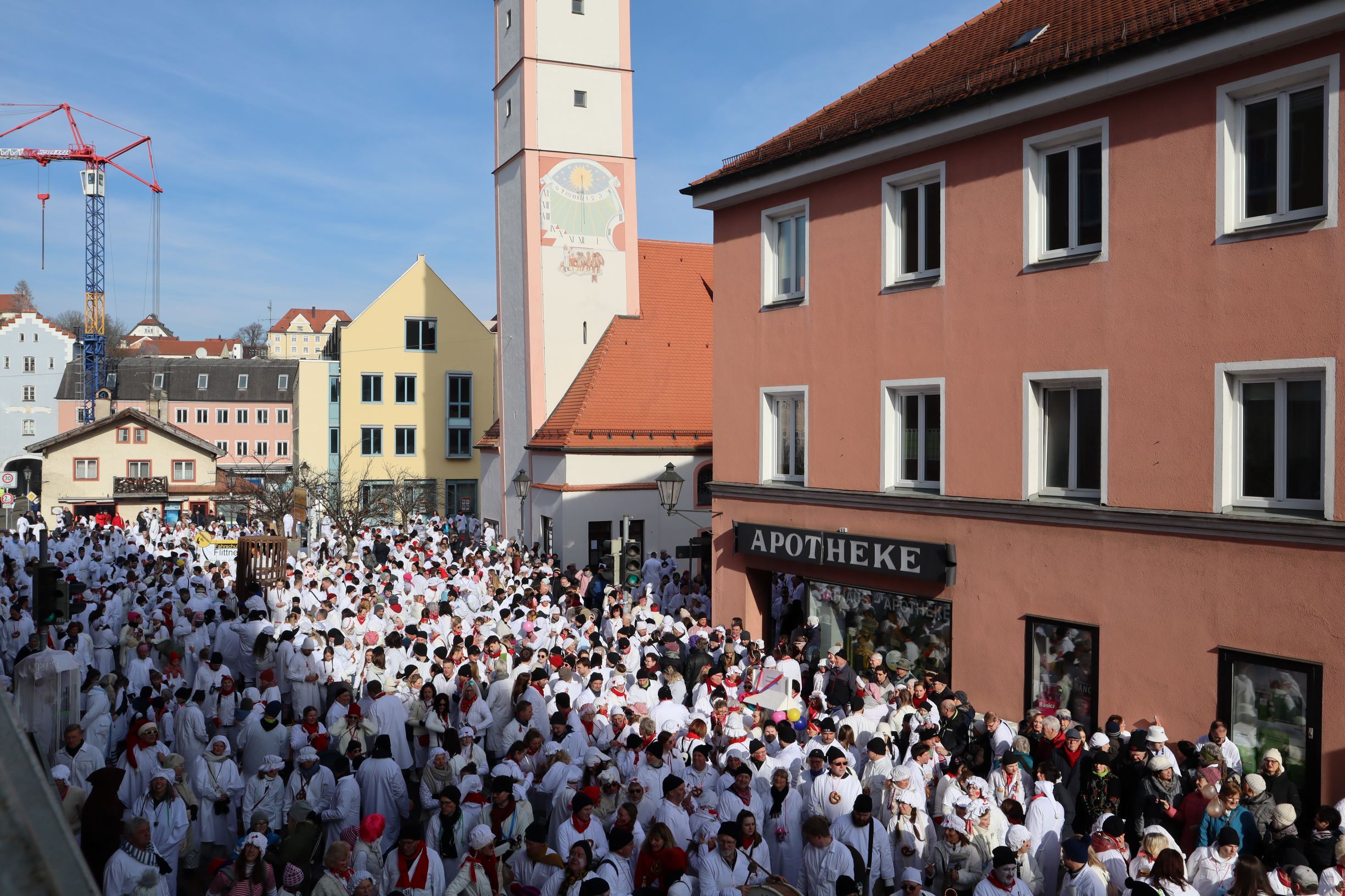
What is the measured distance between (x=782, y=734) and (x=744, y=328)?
9.69 meters

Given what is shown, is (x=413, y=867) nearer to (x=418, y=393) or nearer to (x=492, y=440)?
(x=492, y=440)

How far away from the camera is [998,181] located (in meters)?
14.2

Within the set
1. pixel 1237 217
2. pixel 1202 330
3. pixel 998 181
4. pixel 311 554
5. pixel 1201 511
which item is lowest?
pixel 311 554

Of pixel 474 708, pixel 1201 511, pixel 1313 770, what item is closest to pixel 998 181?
pixel 1201 511

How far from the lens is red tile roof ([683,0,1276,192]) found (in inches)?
483

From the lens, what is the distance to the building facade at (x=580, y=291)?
31984 millimetres

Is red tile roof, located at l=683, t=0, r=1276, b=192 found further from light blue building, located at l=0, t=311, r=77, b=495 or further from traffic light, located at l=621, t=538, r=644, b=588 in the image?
light blue building, located at l=0, t=311, r=77, b=495

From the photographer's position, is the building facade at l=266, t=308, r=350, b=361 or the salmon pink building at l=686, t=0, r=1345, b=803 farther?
the building facade at l=266, t=308, r=350, b=361

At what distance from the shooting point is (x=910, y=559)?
49.6 feet

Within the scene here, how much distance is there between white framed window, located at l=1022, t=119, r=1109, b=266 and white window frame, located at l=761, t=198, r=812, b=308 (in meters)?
4.60

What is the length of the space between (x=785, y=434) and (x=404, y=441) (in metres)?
34.7

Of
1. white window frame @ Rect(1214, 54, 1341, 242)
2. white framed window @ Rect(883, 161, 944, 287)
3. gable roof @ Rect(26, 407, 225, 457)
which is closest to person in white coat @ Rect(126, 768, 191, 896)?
white framed window @ Rect(883, 161, 944, 287)

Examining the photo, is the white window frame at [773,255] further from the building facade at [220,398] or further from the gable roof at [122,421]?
the building facade at [220,398]

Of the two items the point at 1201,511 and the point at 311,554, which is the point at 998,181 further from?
the point at 311,554
